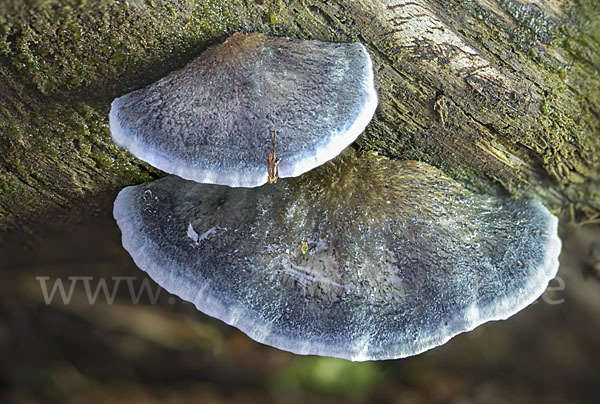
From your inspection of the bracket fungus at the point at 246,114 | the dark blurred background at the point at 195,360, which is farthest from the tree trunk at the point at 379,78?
the dark blurred background at the point at 195,360

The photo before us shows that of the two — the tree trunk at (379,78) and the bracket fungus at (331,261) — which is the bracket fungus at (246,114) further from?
the bracket fungus at (331,261)

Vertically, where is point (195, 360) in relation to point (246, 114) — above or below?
below

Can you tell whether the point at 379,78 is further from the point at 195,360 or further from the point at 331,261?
the point at 195,360

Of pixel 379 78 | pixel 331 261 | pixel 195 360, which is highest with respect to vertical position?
pixel 379 78

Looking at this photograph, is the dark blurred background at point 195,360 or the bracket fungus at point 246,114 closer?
the bracket fungus at point 246,114

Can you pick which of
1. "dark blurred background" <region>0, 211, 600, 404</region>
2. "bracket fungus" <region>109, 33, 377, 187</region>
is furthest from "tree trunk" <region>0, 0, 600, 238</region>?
"dark blurred background" <region>0, 211, 600, 404</region>

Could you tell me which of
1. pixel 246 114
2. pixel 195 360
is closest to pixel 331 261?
pixel 246 114
